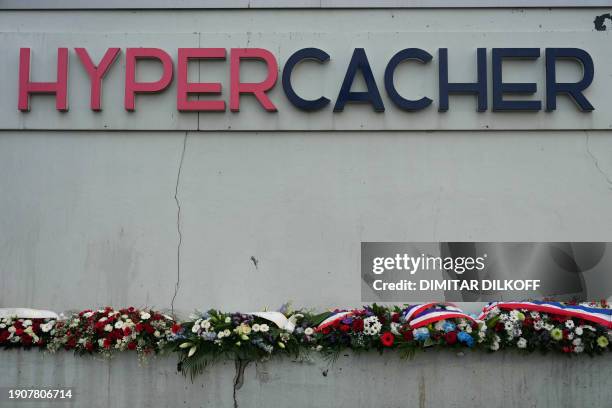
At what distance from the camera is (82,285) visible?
6633 mm

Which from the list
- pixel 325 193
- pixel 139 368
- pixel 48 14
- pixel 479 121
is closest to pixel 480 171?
pixel 479 121

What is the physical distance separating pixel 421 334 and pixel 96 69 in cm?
469

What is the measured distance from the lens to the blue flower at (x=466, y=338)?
5.73 metres

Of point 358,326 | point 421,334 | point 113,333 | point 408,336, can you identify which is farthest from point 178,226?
point 421,334

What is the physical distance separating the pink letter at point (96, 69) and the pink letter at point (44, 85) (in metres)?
0.22

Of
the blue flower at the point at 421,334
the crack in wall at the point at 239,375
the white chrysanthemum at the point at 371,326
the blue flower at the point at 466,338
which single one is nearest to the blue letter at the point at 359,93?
the white chrysanthemum at the point at 371,326

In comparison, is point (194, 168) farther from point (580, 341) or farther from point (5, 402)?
point (580, 341)

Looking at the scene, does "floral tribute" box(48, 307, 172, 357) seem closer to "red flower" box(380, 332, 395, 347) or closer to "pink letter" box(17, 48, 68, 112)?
"red flower" box(380, 332, 395, 347)

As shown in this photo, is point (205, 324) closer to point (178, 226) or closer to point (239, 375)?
point (239, 375)

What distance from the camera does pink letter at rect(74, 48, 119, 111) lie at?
6727 mm

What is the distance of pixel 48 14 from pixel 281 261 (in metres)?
4.07

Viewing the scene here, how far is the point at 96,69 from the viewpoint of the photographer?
267 inches

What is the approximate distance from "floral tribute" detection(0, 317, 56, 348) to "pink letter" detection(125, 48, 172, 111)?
2584 millimetres

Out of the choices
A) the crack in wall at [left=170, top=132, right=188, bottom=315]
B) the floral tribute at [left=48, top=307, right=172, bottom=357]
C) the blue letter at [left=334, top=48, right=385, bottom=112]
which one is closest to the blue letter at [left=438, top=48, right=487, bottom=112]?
the blue letter at [left=334, top=48, right=385, bottom=112]
